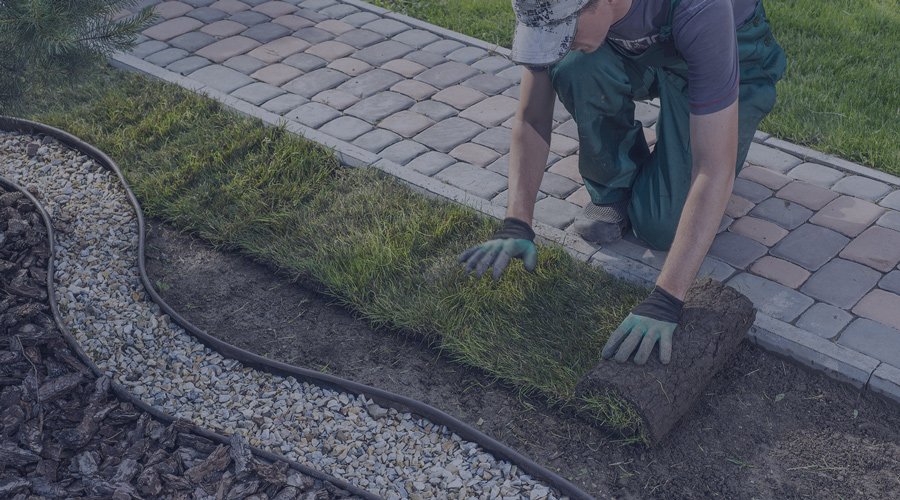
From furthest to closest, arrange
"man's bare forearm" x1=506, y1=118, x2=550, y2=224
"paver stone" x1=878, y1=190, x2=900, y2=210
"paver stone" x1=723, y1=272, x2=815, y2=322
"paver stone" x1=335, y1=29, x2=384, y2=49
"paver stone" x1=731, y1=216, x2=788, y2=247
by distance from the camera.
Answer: "paver stone" x1=335, y1=29, x2=384, y2=49, "paver stone" x1=878, y1=190, x2=900, y2=210, "paver stone" x1=731, y1=216, x2=788, y2=247, "man's bare forearm" x1=506, y1=118, x2=550, y2=224, "paver stone" x1=723, y1=272, x2=815, y2=322

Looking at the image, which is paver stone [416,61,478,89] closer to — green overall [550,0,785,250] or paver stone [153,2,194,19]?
green overall [550,0,785,250]

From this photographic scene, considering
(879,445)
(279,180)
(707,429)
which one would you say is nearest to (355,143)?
(279,180)

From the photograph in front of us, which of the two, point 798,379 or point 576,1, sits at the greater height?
point 576,1

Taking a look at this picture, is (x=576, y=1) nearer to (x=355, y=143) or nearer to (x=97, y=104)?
(x=355, y=143)

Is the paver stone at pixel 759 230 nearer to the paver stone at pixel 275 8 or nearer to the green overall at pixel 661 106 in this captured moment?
the green overall at pixel 661 106

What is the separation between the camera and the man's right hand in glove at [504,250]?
4.07 m

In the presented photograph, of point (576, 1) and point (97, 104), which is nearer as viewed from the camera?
point (576, 1)

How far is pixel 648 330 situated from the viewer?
3611mm

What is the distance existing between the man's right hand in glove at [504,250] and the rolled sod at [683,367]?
0.67 metres

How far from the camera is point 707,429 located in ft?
12.0

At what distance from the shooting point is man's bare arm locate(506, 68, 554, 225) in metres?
Result: 4.17

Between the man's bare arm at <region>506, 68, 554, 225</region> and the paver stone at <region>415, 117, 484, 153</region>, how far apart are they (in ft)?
3.56

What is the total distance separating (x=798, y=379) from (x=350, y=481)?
6.09 ft

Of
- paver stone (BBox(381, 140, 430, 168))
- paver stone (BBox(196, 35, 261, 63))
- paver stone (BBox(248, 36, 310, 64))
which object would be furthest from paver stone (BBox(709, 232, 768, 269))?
paver stone (BBox(196, 35, 261, 63))
